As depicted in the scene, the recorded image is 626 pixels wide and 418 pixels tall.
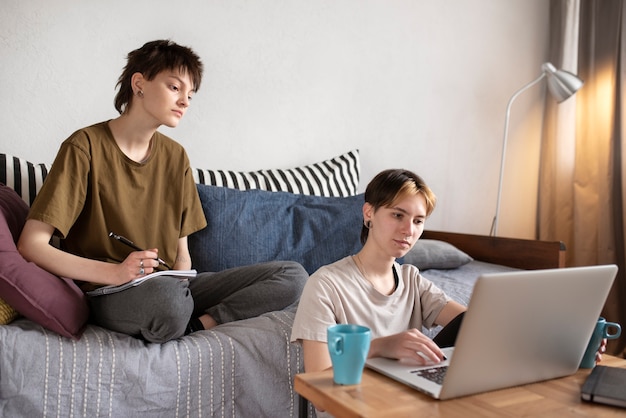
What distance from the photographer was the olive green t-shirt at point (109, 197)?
1.51m

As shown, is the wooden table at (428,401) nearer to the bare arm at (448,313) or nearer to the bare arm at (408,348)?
the bare arm at (408,348)

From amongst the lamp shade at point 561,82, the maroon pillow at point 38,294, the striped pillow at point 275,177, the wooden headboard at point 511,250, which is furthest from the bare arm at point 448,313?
the lamp shade at point 561,82

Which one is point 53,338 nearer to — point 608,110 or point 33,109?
point 33,109

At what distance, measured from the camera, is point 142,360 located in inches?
51.8

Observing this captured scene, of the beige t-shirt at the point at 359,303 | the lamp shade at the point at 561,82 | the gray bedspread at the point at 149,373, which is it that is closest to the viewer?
the beige t-shirt at the point at 359,303

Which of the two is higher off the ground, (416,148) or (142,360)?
(416,148)

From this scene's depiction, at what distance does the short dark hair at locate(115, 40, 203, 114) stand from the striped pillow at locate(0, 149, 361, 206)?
38cm

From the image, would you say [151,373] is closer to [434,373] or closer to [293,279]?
[293,279]

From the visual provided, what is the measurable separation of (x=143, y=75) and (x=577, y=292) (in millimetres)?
1236

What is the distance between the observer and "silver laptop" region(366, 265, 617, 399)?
2.66ft

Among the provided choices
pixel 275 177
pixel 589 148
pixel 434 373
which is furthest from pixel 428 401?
pixel 589 148

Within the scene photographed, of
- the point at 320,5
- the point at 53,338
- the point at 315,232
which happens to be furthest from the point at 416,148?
the point at 53,338

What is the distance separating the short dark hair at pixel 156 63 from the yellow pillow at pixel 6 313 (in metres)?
0.63

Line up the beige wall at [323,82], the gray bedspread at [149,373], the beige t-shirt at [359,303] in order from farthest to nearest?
1. the beige wall at [323,82]
2. the gray bedspread at [149,373]
3. the beige t-shirt at [359,303]
